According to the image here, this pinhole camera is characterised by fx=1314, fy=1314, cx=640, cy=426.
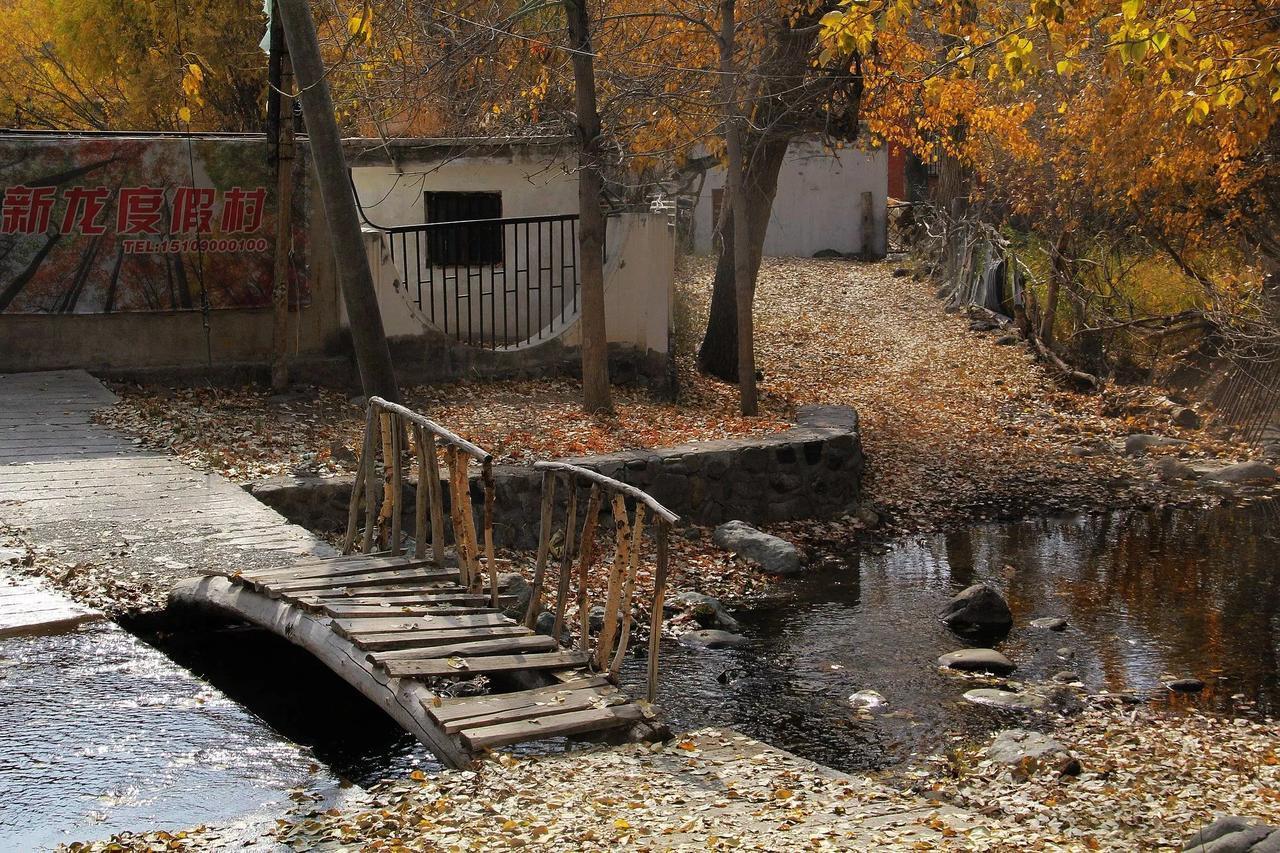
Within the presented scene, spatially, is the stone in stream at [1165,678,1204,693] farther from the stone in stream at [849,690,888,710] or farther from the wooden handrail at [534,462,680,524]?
the wooden handrail at [534,462,680,524]

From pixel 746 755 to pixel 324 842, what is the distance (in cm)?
191

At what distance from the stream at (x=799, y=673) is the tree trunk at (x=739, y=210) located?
302 cm

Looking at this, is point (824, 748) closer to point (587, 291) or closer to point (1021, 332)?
point (587, 291)

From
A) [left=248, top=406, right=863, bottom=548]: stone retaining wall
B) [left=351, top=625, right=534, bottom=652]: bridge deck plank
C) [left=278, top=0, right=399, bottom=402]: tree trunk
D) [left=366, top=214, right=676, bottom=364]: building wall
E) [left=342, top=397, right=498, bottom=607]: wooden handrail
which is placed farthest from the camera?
[left=366, top=214, right=676, bottom=364]: building wall

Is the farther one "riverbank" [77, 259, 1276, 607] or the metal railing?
the metal railing

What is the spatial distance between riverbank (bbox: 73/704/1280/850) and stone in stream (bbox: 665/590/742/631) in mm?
2527

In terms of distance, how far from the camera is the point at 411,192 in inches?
587

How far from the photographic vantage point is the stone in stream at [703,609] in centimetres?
905

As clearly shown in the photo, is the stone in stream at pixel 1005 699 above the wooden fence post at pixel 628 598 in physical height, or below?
below

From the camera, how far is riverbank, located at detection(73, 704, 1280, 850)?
15.3 feet

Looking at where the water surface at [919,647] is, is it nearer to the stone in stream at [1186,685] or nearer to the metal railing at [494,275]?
the stone in stream at [1186,685]

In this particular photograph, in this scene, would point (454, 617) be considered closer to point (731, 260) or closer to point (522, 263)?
point (522, 263)

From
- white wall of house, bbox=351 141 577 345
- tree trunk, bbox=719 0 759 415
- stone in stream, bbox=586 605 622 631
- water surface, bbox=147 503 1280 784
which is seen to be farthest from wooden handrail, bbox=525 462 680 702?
white wall of house, bbox=351 141 577 345

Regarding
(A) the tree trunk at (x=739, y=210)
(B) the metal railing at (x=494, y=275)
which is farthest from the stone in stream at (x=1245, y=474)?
(B) the metal railing at (x=494, y=275)
